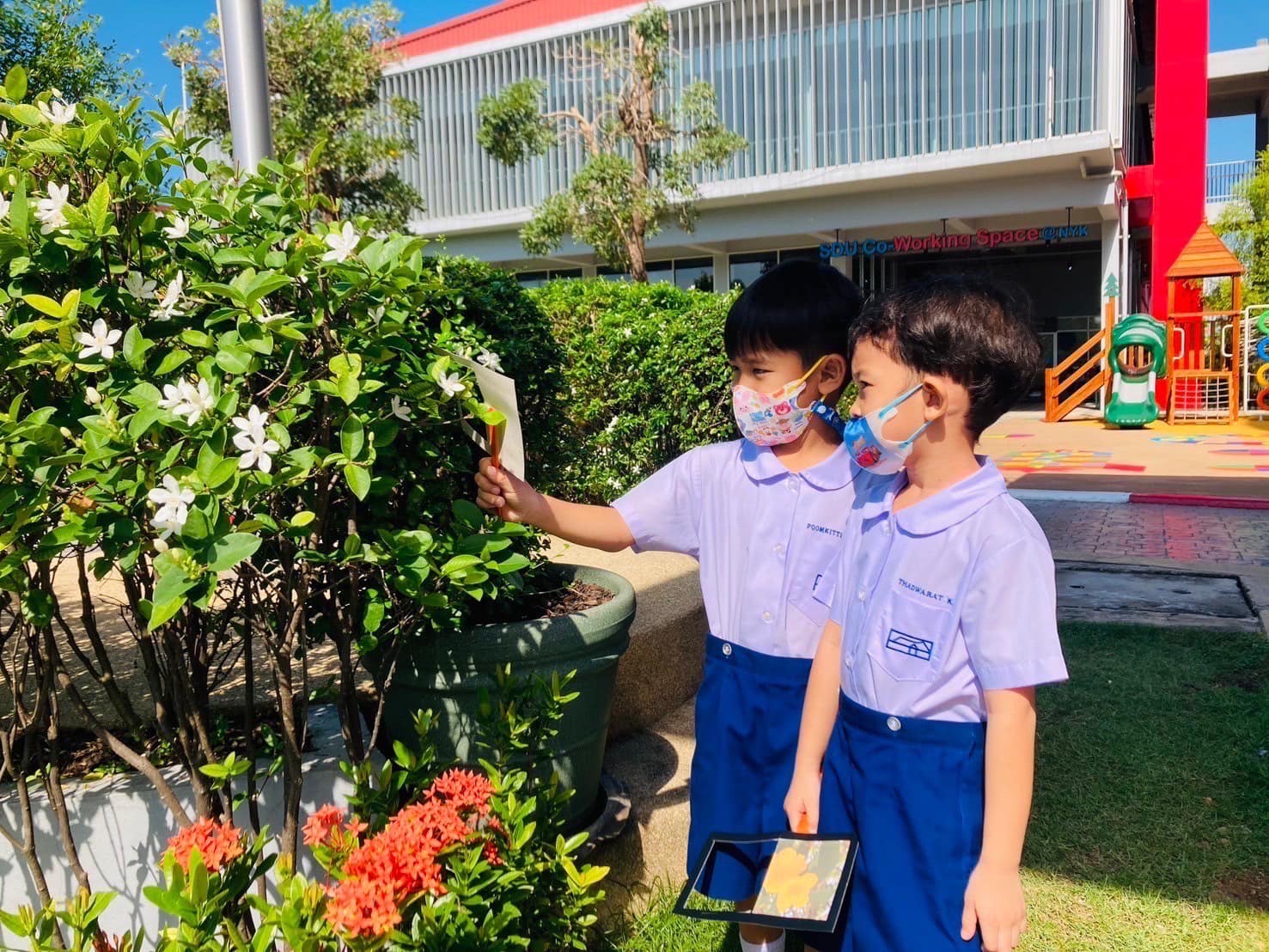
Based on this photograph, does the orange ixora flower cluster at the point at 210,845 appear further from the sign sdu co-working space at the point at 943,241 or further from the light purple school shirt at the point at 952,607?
the sign sdu co-working space at the point at 943,241

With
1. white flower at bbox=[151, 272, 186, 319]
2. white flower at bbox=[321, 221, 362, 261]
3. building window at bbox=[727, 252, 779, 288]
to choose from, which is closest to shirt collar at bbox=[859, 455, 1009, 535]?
white flower at bbox=[321, 221, 362, 261]

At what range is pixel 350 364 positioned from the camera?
150 cm

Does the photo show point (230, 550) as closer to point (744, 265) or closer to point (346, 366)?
point (346, 366)

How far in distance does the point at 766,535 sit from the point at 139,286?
127 centimetres

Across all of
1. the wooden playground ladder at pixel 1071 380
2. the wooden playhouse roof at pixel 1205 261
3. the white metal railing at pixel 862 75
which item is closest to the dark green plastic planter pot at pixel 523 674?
the wooden playhouse roof at pixel 1205 261

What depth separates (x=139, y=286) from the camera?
5.32ft

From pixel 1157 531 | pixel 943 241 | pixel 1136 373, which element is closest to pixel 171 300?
pixel 1157 531

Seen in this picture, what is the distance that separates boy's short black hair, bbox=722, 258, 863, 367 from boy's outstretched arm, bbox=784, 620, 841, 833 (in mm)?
596

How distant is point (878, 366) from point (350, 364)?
893 mm

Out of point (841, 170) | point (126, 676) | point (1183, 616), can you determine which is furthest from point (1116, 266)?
point (126, 676)

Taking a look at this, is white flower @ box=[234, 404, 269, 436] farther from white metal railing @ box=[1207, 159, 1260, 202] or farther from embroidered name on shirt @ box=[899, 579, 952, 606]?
white metal railing @ box=[1207, 159, 1260, 202]

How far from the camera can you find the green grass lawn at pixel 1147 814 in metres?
2.51

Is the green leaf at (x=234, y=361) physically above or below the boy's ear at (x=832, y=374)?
above

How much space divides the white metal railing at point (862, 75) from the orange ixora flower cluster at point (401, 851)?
53.9 ft
